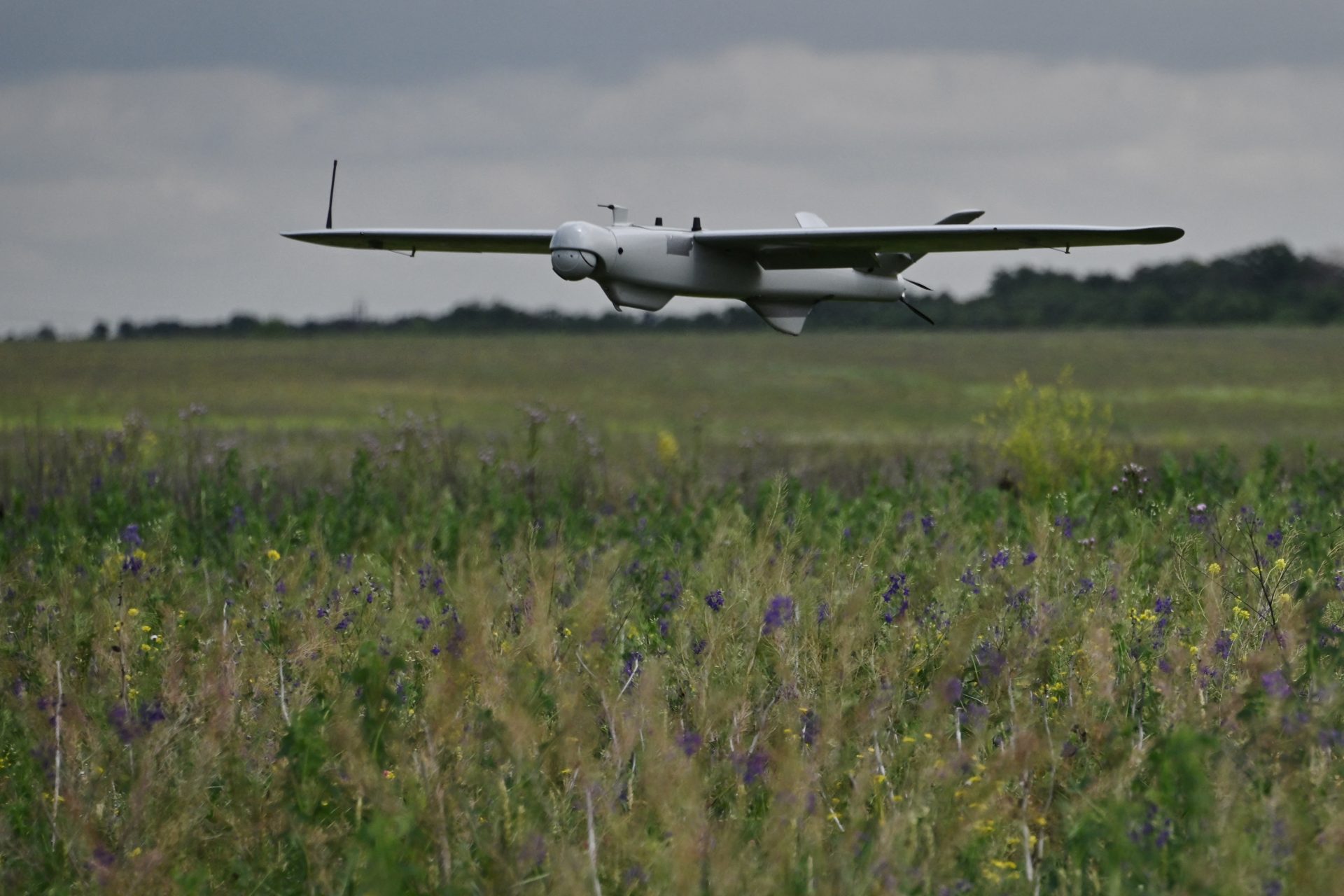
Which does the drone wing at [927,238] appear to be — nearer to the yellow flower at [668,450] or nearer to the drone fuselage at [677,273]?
the drone fuselage at [677,273]

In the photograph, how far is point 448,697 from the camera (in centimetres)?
438

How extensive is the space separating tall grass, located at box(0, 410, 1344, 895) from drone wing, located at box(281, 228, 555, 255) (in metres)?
1.15

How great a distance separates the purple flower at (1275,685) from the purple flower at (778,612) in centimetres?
168

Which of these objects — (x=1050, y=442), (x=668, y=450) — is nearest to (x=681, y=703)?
(x=1050, y=442)

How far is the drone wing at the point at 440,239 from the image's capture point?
16.1 feet

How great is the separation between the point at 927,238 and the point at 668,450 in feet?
35.4

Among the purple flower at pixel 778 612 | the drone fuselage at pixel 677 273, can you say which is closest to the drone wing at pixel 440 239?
the drone fuselage at pixel 677 273

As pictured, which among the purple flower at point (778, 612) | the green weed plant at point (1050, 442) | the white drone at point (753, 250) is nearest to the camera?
the white drone at point (753, 250)

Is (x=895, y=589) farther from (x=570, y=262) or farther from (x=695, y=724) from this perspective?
(x=570, y=262)

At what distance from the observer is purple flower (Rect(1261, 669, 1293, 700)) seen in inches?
175

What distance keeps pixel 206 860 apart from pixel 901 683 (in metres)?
2.61

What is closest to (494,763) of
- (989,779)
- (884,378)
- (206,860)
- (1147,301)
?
(206,860)

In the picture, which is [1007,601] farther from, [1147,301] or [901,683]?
[1147,301]

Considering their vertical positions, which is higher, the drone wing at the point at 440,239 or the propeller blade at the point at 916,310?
the drone wing at the point at 440,239
